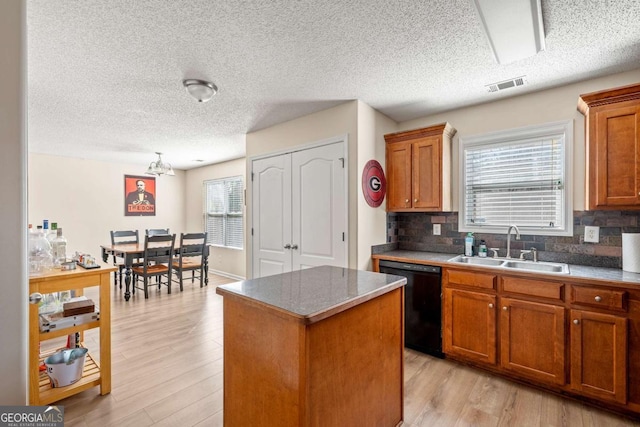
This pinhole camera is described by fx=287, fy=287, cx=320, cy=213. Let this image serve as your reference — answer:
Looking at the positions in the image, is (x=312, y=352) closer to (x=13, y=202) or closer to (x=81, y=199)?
(x=13, y=202)

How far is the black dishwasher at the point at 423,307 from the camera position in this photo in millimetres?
2586

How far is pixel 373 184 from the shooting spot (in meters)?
3.02

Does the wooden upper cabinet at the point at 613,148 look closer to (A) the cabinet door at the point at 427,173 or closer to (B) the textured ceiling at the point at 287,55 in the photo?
(B) the textured ceiling at the point at 287,55

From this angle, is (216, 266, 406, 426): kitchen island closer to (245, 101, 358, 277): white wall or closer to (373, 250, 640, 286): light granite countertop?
(373, 250, 640, 286): light granite countertop

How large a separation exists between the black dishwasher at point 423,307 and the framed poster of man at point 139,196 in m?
5.77

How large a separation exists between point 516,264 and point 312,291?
7.06 feet

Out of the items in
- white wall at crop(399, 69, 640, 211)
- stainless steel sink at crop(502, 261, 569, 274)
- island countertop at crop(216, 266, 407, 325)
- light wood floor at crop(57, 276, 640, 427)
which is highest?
white wall at crop(399, 69, 640, 211)

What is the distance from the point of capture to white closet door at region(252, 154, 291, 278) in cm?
346

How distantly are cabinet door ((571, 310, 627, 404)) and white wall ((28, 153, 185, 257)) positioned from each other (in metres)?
7.11

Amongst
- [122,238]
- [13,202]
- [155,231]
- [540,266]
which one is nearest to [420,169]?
[540,266]

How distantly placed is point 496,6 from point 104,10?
211 cm

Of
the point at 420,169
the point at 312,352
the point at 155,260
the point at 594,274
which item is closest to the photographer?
the point at 312,352

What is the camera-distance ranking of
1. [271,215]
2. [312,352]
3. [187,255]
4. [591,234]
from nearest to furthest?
[312,352], [591,234], [271,215], [187,255]

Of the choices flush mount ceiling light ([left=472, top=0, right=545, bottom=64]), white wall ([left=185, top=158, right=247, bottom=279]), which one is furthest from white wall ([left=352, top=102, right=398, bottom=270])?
white wall ([left=185, top=158, right=247, bottom=279])
